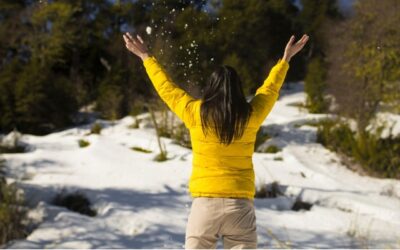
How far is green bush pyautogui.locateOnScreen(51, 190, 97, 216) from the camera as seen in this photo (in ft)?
19.3

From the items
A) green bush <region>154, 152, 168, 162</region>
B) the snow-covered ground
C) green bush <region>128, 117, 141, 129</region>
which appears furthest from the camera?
green bush <region>128, 117, 141, 129</region>

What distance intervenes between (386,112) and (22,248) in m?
7.94

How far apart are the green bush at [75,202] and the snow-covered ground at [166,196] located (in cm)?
9

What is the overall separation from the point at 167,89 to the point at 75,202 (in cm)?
445

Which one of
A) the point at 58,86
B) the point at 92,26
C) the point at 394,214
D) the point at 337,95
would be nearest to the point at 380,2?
the point at 337,95

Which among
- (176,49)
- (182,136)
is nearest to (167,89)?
(176,49)

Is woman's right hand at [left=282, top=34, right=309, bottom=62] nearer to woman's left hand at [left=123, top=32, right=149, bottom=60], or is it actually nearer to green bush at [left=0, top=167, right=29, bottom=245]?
woman's left hand at [left=123, top=32, right=149, bottom=60]

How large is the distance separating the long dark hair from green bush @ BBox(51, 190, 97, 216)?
428 centimetres

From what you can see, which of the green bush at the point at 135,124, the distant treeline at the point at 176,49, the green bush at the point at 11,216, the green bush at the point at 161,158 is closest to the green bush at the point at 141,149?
the green bush at the point at 161,158

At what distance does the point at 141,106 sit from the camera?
12.0 m

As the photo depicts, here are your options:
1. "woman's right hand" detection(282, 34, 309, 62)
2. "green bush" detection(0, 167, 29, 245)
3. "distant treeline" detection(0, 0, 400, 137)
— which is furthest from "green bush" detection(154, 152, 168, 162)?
"woman's right hand" detection(282, 34, 309, 62)

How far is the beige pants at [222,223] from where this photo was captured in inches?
72.1

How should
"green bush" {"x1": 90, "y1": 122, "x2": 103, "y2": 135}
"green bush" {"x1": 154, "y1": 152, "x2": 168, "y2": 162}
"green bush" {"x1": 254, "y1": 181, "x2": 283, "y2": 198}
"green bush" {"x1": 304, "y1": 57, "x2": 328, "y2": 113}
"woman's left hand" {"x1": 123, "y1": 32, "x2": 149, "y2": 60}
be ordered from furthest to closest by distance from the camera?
"green bush" {"x1": 304, "y1": 57, "x2": 328, "y2": 113} → "green bush" {"x1": 90, "y1": 122, "x2": 103, "y2": 135} → "green bush" {"x1": 154, "y1": 152, "x2": 168, "y2": 162} → "green bush" {"x1": 254, "y1": 181, "x2": 283, "y2": 198} → "woman's left hand" {"x1": 123, "y1": 32, "x2": 149, "y2": 60}

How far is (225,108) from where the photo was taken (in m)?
1.85
